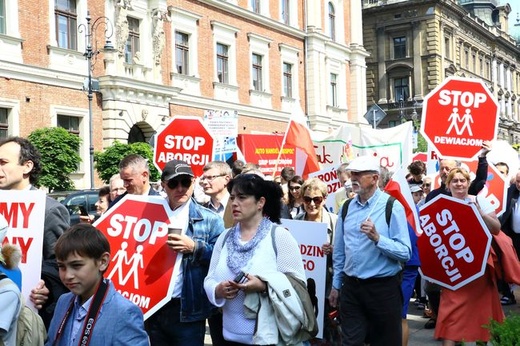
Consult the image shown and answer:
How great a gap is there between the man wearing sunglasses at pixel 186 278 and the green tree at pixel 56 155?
17.2 metres

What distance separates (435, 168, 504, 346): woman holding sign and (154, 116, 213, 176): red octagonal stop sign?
4.88 meters

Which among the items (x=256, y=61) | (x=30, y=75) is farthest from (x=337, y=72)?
(x=30, y=75)

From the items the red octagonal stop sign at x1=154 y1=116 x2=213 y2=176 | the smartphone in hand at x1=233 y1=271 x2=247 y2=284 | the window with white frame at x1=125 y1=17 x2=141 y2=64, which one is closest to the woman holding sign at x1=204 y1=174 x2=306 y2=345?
the smartphone in hand at x1=233 y1=271 x2=247 y2=284

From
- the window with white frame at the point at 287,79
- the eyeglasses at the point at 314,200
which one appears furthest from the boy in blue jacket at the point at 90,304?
the window with white frame at the point at 287,79

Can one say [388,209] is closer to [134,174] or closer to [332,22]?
[134,174]

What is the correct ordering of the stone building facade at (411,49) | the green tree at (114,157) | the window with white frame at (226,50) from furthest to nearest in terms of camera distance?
the stone building facade at (411,49) < the window with white frame at (226,50) < the green tree at (114,157)

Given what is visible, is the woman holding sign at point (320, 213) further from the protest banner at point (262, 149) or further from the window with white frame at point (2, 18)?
the window with white frame at point (2, 18)

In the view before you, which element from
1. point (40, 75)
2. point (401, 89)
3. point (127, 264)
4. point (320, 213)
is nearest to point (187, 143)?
point (320, 213)

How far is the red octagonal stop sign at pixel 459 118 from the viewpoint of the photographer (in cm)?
895

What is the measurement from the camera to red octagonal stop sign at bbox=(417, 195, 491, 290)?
6.39 m

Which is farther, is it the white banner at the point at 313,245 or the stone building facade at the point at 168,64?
the stone building facade at the point at 168,64

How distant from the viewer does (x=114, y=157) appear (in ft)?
78.4

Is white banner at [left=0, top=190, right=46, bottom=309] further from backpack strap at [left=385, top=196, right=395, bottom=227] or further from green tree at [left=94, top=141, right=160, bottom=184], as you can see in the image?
green tree at [left=94, top=141, right=160, bottom=184]

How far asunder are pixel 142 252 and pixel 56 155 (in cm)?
1779
